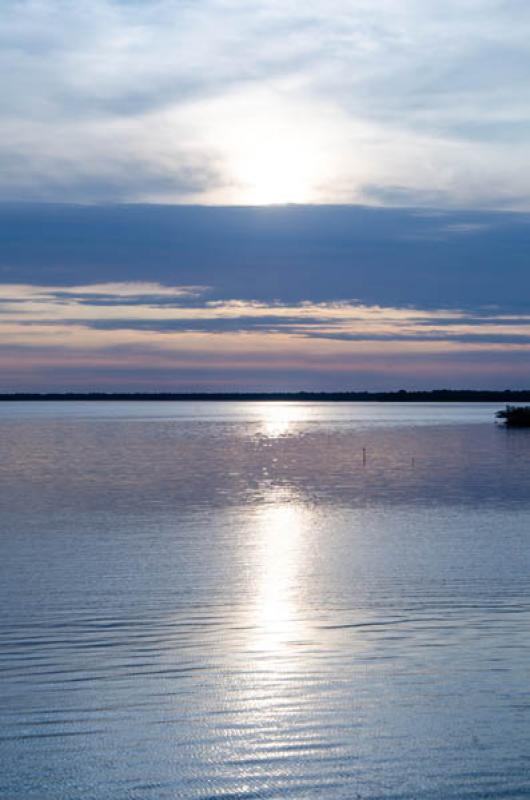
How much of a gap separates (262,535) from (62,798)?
57.6 feet

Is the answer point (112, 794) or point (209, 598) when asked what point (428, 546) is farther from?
point (112, 794)

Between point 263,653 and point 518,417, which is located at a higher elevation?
point 518,417

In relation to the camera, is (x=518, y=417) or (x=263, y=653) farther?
(x=518, y=417)

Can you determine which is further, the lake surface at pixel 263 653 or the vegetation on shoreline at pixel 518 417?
the vegetation on shoreline at pixel 518 417

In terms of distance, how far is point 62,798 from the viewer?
8.68 meters

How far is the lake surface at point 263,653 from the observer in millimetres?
9289

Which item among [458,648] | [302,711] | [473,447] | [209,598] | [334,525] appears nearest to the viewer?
[302,711]

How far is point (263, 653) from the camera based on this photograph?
1338 centimetres

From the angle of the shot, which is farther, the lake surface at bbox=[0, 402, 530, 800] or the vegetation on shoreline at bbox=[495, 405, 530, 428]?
the vegetation on shoreline at bbox=[495, 405, 530, 428]

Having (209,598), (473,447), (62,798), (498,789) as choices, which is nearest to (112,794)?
(62,798)

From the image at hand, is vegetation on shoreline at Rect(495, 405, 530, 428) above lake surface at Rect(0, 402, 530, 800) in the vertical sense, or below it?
above

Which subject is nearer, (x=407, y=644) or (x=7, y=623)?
(x=407, y=644)

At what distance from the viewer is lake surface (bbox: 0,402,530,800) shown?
929cm

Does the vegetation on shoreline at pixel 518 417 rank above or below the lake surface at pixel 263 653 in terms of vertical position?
above
